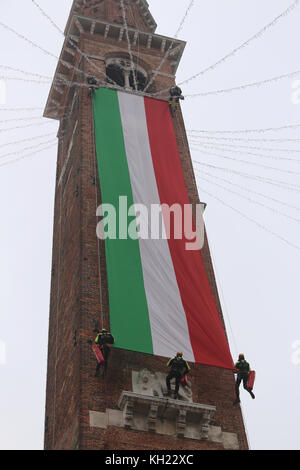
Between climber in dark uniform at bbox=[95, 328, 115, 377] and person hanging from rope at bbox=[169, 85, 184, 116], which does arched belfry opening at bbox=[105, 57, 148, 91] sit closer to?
person hanging from rope at bbox=[169, 85, 184, 116]

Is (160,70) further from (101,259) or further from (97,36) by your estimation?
(101,259)

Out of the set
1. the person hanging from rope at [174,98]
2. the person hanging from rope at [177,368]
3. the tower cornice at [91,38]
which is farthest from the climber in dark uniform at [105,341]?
the tower cornice at [91,38]

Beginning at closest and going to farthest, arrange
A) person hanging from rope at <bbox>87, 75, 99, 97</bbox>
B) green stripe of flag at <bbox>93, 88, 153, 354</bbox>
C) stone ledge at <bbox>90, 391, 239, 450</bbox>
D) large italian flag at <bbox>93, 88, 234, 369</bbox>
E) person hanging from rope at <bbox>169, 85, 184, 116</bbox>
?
stone ledge at <bbox>90, 391, 239, 450</bbox> < green stripe of flag at <bbox>93, 88, 153, 354</bbox> < large italian flag at <bbox>93, 88, 234, 369</bbox> < person hanging from rope at <bbox>87, 75, 99, 97</bbox> < person hanging from rope at <bbox>169, 85, 184, 116</bbox>

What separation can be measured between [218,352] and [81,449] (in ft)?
19.0

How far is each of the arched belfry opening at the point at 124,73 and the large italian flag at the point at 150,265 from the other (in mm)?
6446

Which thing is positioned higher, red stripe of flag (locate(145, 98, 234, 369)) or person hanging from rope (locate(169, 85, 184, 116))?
person hanging from rope (locate(169, 85, 184, 116))

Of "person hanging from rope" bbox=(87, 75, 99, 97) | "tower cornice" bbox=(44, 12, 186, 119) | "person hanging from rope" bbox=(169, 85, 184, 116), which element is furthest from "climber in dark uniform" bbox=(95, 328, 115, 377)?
"tower cornice" bbox=(44, 12, 186, 119)

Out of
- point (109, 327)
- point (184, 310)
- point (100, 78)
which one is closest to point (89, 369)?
point (109, 327)

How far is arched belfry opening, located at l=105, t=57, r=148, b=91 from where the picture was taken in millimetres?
39375

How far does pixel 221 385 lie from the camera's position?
26203 mm

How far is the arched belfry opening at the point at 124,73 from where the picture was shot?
39375 mm

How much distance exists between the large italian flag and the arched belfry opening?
21.1ft

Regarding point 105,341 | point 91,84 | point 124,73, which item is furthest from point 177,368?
point 124,73

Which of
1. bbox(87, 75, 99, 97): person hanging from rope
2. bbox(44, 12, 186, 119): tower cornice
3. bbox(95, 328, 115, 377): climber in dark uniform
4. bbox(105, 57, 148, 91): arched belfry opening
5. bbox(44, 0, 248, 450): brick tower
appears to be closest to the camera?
bbox(44, 0, 248, 450): brick tower
